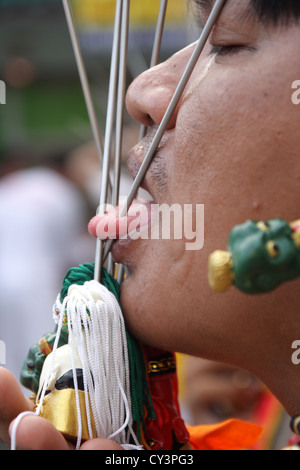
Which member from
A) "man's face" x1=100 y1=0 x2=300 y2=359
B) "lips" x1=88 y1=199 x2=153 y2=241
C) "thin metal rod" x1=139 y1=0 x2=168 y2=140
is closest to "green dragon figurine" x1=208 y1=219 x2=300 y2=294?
"man's face" x1=100 y1=0 x2=300 y2=359

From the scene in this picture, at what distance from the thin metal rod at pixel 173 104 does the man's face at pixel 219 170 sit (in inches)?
Result: 0.5

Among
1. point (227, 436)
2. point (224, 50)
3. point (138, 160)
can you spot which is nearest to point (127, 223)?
point (138, 160)

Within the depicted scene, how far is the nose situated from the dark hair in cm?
15

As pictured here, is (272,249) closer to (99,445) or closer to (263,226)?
(263,226)

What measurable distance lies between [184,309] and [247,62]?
0.97 feet

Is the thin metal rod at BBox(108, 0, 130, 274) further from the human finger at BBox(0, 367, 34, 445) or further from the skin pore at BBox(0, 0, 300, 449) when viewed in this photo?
the human finger at BBox(0, 367, 34, 445)

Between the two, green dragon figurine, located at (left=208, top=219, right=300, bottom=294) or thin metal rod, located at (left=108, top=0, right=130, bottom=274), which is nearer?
green dragon figurine, located at (left=208, top=219, right=300, bottom=294)

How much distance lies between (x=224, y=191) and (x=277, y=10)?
0.69ft

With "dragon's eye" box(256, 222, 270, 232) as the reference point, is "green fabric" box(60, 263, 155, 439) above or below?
below

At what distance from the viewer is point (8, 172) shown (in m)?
3.90

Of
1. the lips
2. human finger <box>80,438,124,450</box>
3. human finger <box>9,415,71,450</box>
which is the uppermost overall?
the lips

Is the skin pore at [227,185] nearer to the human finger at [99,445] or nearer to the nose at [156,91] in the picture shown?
the nose at [156,91]

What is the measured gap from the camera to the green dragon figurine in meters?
0.53

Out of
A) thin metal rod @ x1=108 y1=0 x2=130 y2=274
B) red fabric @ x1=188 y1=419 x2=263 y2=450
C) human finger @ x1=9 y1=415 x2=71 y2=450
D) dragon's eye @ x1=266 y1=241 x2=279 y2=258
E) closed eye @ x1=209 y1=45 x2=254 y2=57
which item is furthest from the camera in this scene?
red fabric @ x1=188 y1=419 x2=263 y2=450
